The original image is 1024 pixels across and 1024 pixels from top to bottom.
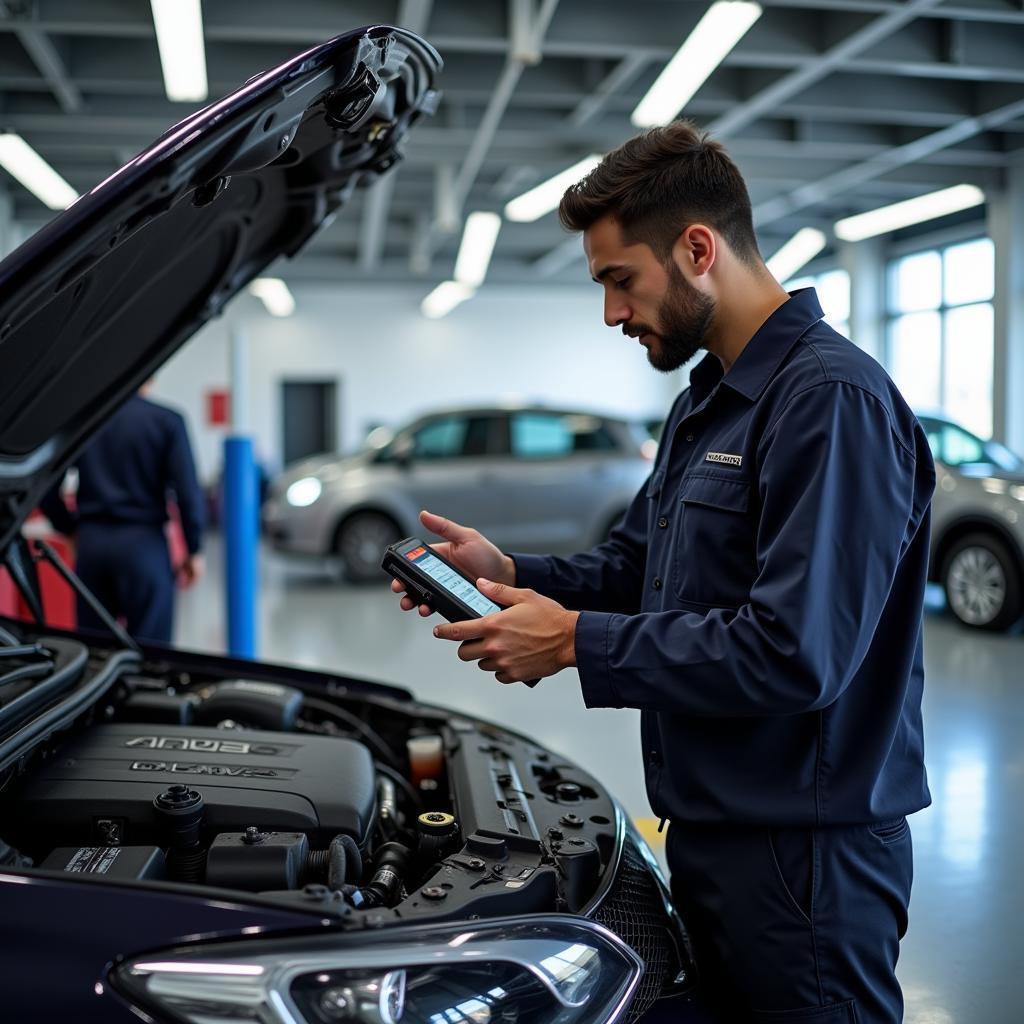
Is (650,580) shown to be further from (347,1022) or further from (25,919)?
(25,919)

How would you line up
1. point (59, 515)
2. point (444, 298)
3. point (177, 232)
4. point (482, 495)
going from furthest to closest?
point (444, 298) < point (482, 495) < point (59, 515) < point (177, 232)

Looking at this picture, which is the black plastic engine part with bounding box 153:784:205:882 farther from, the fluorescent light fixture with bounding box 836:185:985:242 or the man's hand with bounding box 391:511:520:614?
the fluorescent light fixture with bounding box 836:185:985:242

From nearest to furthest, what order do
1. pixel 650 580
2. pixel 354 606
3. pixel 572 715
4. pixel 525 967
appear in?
pixel 525 967 → pixel 650 580 → pixel 572 715 → pixel 354 606

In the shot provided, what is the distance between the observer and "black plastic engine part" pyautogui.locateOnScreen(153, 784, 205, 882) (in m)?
1.38

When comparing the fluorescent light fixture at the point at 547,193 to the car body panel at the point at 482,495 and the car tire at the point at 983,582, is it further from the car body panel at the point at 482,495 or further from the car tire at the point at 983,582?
the car tire at the point at 983,582

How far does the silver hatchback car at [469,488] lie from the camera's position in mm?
8211

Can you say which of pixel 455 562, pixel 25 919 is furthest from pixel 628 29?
pixel 25 919

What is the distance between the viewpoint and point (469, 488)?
27.0ft

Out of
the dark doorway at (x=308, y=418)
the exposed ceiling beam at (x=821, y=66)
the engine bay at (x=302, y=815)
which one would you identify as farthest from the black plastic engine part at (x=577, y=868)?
the dark doorway at (x=308, y=418)

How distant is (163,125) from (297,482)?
2988mm

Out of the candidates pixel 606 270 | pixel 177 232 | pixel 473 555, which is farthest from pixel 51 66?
pixel 606 270

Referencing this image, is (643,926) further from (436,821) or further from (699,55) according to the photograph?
(699,55)

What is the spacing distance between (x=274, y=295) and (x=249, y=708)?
1360 centimetres

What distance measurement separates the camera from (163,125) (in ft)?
25.6
